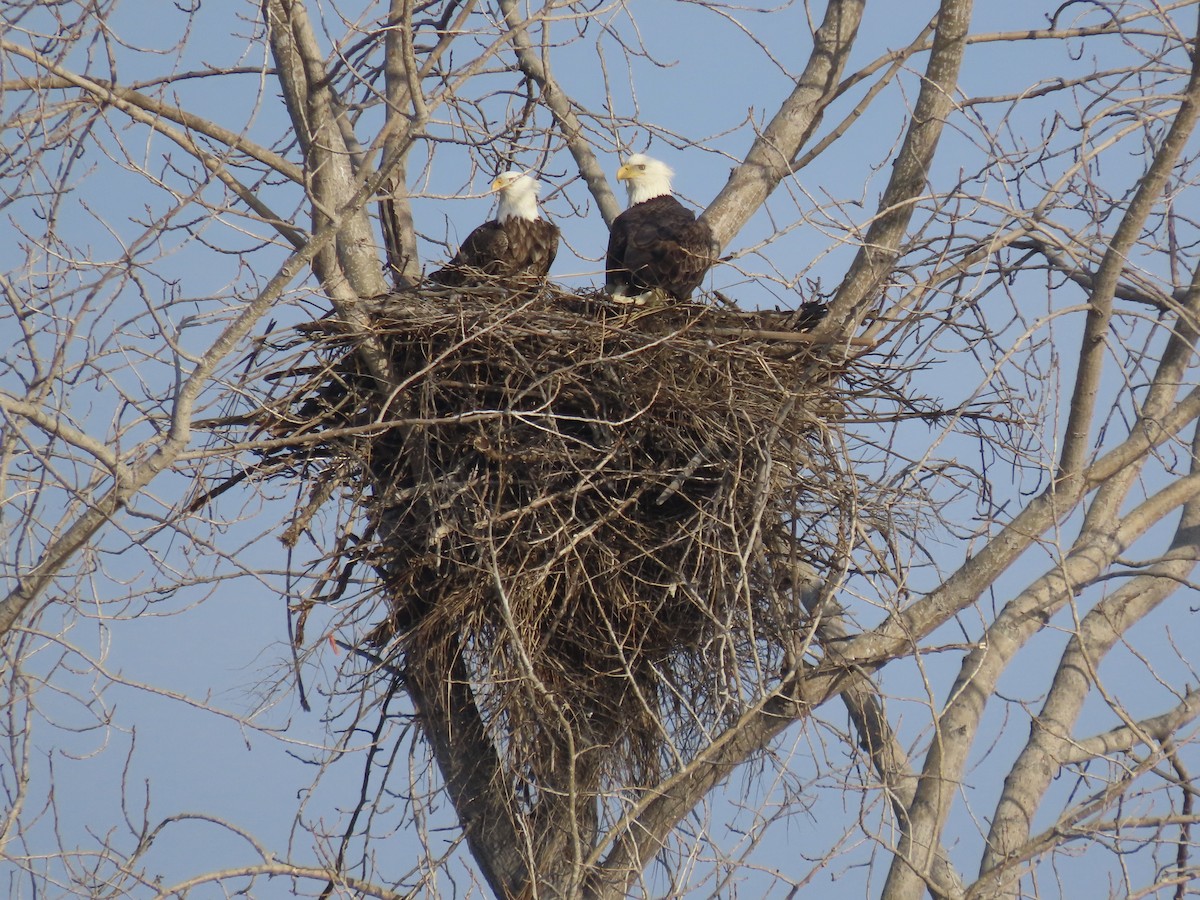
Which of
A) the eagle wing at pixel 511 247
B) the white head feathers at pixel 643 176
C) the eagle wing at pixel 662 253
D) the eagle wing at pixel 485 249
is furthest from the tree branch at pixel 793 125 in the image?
the eagle wing at pixel 485 249

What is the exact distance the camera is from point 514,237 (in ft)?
18.1

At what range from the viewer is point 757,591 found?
411 cm

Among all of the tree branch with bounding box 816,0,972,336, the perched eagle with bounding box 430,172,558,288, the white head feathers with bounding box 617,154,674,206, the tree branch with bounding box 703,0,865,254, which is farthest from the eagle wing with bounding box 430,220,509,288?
the tree branch with bounding box 816,0,972,336

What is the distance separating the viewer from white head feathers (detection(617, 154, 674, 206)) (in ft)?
18.9

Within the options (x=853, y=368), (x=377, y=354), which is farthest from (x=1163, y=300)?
(x=377, y=354)

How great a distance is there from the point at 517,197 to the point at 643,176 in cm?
58

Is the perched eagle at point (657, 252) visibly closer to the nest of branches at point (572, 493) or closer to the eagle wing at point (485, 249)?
the eagle wing at point (485, 249)

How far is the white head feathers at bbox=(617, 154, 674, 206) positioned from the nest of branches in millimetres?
1551

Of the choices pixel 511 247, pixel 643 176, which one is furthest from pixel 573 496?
pixel 643 176

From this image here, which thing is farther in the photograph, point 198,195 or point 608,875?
point 608,875

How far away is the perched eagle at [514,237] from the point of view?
5.43 m

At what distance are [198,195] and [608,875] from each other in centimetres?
234

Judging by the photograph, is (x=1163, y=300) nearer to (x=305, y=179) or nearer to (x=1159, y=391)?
(x=1159, y=391)

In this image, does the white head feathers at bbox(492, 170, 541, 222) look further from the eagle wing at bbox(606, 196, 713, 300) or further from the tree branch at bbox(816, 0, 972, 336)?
the tree branch at bbox(816, 0, 972, 336)
